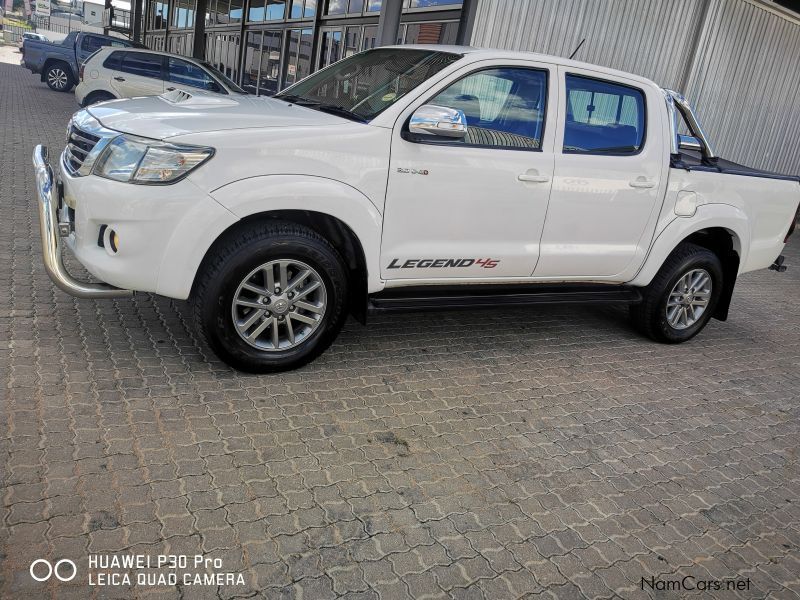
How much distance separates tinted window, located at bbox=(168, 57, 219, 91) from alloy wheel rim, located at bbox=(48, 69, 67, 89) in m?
8.36

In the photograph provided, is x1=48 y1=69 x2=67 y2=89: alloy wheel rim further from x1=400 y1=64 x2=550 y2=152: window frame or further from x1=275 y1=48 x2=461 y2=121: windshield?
x1=400 y1=64 x2=550 y2=152: window frame

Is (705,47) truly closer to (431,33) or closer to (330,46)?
(431,33)

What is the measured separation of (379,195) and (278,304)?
0.85 metres

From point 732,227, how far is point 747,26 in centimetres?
889

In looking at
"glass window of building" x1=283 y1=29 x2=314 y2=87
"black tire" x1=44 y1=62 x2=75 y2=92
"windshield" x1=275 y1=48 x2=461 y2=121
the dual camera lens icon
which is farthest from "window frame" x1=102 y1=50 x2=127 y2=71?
the dual camera lens icon

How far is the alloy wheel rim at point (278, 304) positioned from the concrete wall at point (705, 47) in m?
6.20

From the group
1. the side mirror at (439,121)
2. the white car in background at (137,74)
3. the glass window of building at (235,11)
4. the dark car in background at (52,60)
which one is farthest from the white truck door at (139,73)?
the side mirror at (439,121)

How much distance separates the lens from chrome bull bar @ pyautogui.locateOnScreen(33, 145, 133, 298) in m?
3.36

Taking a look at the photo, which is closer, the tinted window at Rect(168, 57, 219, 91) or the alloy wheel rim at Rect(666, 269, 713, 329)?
the alloy wheel rim at Rect(666, 269, 713, 329)

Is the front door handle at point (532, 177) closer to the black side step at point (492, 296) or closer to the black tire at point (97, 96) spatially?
the black side step at point (492, 296)

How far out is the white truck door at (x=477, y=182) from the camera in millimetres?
3773

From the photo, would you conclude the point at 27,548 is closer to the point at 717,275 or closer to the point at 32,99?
the point at 717,275

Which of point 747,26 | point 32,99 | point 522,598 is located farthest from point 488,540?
point 32,99

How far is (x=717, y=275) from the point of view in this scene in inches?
210
